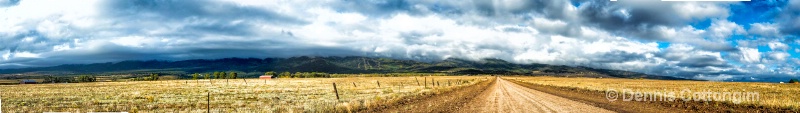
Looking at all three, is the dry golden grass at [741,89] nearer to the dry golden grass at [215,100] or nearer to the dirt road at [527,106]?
the dirt road at [527,106]

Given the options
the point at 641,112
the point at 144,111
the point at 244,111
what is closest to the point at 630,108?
the point at 641,112

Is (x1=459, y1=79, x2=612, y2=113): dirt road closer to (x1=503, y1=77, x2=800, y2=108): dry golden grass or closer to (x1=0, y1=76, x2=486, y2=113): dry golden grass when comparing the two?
(x1=0, y1=76, x2=486, y2=113): dry golden grass

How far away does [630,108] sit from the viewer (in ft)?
64.1

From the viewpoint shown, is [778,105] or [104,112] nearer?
[778,105]

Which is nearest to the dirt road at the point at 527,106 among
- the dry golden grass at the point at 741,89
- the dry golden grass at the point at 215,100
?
the dry golden grass at the point at 215,100

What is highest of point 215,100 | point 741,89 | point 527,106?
point 527,106

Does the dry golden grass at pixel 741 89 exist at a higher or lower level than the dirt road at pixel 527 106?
lower

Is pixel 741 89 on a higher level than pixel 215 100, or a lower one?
lower

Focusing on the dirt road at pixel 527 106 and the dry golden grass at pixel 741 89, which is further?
the dry golden grass at pixel 741 89

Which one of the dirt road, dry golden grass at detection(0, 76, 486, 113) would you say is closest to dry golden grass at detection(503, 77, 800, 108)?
the dirt road

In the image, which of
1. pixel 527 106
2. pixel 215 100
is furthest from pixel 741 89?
pixel 215 100

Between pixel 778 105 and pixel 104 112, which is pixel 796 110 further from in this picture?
pixel 104 112

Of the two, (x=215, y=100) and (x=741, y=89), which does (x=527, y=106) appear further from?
(x=741, y=89)

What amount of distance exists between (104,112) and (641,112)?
23812 millimetres
